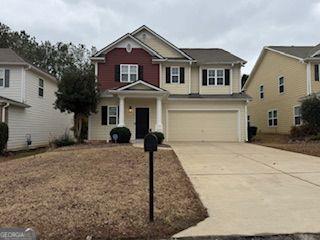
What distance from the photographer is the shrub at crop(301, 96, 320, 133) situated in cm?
2266

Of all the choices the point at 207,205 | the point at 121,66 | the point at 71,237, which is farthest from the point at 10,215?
the point at 121,66

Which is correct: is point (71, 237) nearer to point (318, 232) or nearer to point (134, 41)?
point (318, 232)

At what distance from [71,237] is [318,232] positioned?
346 cm

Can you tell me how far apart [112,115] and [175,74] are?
16.8 ft

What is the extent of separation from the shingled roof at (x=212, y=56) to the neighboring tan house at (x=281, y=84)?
4.45 m

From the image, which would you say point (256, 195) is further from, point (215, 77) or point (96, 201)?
point (215, 77)

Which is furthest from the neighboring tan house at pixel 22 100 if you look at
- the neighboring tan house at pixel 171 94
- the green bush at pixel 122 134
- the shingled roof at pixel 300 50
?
the shingled roof at pixel 300 50

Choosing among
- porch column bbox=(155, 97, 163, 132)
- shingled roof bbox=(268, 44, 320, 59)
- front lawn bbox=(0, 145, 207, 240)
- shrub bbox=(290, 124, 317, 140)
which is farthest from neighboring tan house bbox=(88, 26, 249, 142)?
front lawn bbox=(0, 145, 207, 240)

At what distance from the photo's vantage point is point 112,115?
24.7 m

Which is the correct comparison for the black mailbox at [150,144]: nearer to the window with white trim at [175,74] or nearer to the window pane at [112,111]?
the window pane at [112,111]

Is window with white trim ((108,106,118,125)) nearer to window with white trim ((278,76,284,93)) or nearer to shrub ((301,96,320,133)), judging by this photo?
shrub ((301,96,320,133))

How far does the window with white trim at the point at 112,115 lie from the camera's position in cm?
2465

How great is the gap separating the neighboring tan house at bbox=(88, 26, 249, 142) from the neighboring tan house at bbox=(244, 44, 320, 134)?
447cm

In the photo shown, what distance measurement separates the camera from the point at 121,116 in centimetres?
2320
